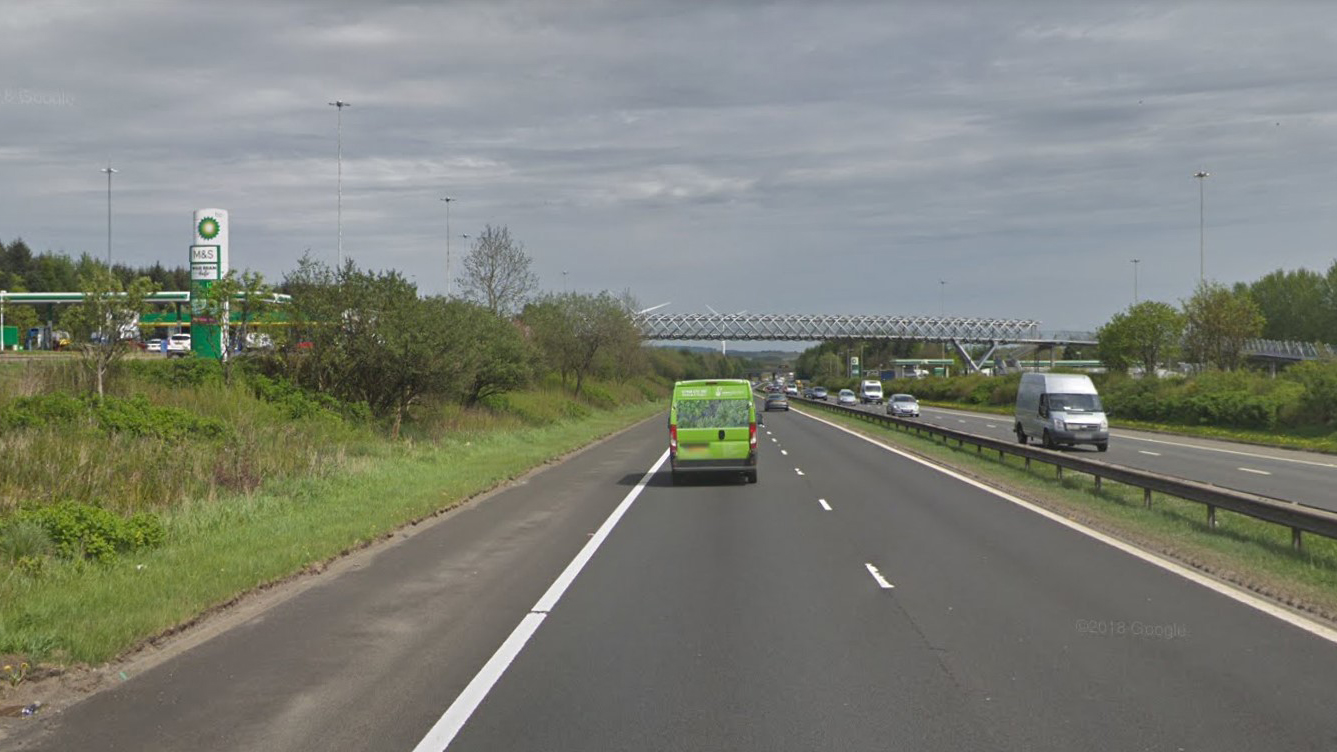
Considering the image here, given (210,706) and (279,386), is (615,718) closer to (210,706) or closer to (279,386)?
(210,706)

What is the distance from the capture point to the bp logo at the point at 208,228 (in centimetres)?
3859

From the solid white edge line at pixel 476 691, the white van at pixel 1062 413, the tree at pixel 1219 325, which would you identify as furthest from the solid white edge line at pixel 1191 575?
the tree at pixel 1219 325

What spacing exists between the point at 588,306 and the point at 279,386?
42328mm

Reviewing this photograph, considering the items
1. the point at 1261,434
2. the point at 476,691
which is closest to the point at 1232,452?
the point at 1261,434

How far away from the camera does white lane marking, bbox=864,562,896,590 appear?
11.3 m

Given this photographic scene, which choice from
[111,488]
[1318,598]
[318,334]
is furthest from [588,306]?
[1318,598]

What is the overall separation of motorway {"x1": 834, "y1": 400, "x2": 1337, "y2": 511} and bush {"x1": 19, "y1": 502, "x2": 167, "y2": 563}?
1782 centimetres

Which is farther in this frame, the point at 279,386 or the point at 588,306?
the point at 588,306

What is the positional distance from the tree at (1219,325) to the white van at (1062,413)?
35253 millimetres

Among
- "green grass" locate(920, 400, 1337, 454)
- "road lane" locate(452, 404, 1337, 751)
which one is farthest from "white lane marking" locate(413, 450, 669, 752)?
"green grass" locate(920, 400, 1337, 454)

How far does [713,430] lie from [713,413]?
356 millimetres

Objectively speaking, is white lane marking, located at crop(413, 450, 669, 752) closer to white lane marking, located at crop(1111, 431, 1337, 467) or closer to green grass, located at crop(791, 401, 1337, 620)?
green grass, located at crop(791, 401, 1337, 620)

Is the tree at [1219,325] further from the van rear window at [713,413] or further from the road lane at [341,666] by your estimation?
the road lane at [341,666]

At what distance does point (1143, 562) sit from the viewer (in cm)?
1280
